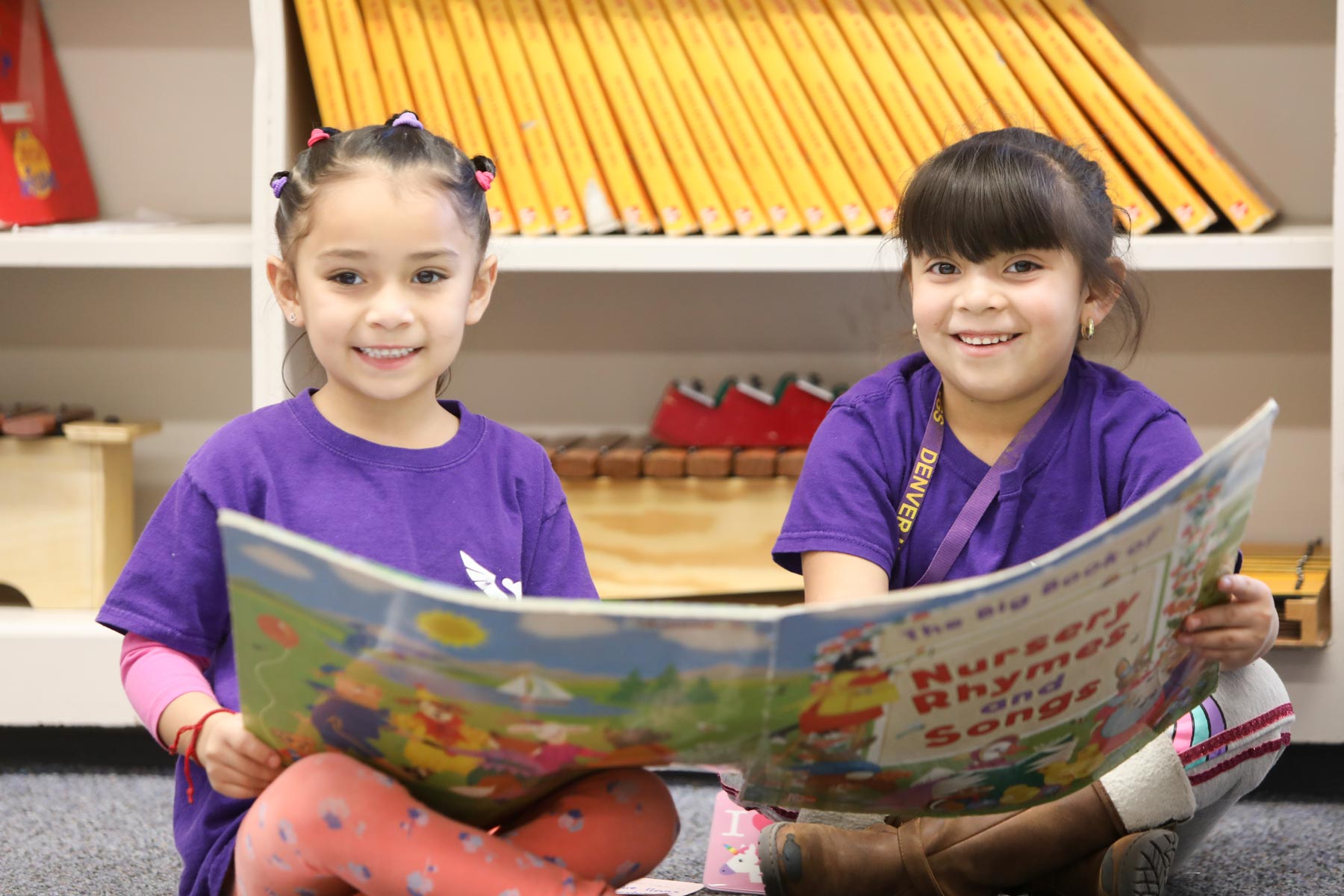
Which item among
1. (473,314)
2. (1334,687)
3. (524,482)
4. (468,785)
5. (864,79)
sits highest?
(864,79)

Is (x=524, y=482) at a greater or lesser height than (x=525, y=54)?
lesser

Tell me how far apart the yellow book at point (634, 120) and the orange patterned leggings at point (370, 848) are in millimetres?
686

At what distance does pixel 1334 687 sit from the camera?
1.25 meters

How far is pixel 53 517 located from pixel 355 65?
21.7 inches

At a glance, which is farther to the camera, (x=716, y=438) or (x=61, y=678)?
(x=716, y=438)

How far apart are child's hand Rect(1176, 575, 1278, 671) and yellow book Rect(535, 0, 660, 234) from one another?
68 cm

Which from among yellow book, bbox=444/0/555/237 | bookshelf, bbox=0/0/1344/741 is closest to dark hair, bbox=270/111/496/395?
yellow book, bbox=444/0/555/237

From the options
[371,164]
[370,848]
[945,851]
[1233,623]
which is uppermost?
[371,164]

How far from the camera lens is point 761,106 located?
1.29 metres

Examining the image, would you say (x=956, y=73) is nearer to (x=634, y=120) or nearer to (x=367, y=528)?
(x=634, y=120)

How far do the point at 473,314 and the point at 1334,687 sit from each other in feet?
2.86

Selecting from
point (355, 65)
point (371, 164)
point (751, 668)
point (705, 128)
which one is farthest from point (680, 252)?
point (751, 668)

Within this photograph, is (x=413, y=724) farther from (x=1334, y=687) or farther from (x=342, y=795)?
(x=1334, y=687)

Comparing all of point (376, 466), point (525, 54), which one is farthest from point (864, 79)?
point (376, 466)
